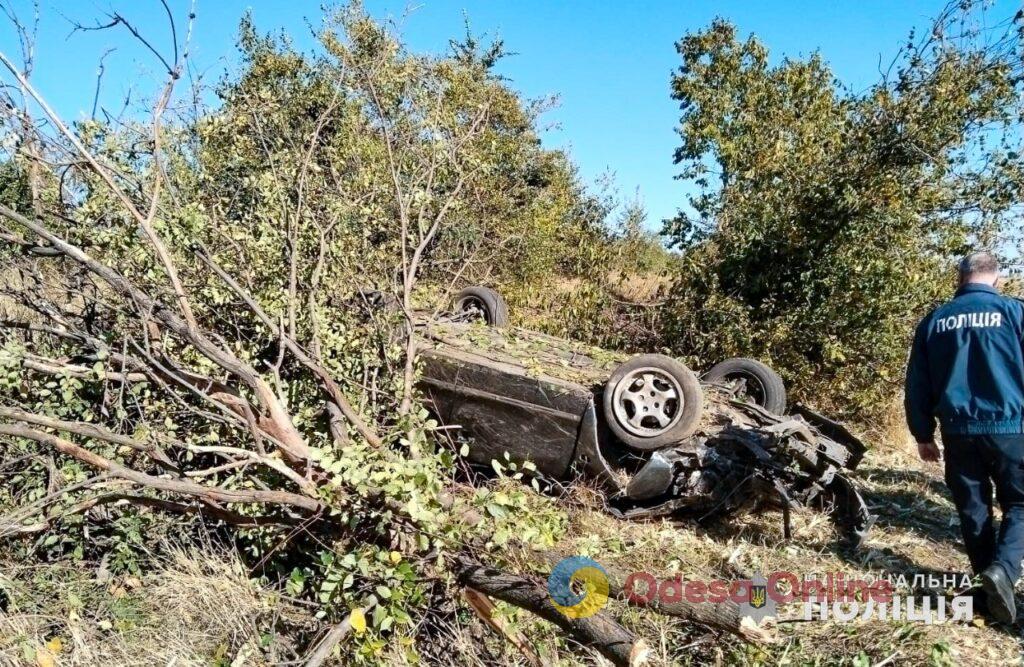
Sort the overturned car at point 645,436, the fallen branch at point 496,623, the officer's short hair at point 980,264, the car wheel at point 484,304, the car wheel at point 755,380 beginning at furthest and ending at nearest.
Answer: the car wheel at point 484,304
the car wheel at point 755,380
the overturned car at point 645,436
the officer's short hair at point 980,264
the fallen branch at point 496,623

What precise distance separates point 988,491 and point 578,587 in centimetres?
236

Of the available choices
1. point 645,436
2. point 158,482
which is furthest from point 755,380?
point 158,482

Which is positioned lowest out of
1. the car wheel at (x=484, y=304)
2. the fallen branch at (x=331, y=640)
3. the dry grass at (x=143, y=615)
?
the dry grass at (x=143, y=615)

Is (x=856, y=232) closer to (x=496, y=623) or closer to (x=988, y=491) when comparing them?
(x=988, y=491)

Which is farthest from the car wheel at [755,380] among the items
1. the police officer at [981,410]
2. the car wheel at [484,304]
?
the car wheel at [484,304]

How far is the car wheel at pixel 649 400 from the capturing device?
433cm

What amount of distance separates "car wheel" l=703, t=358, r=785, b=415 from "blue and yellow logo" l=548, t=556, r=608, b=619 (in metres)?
3.06

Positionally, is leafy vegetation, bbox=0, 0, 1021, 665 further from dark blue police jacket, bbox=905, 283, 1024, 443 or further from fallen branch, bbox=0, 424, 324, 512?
dark blue police jacket, bbox=905, 283, 1024, 443

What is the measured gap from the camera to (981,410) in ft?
11.4

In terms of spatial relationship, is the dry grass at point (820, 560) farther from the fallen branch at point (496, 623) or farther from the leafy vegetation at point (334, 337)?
the fallen branch at point (496, 623)

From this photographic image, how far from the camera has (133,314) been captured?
3582mm

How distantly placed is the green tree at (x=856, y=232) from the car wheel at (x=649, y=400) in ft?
11.2

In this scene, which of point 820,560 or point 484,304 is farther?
point 484,304

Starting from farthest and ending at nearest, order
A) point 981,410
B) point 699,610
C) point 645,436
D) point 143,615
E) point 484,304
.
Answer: point 484,304 → point 645,436 → point 981,410 → point 143,615 → point 699,610
